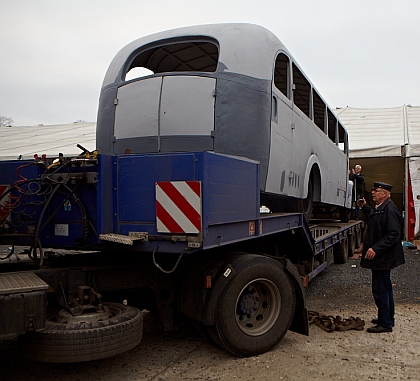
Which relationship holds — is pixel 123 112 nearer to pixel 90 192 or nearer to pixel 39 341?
pixel 90 192

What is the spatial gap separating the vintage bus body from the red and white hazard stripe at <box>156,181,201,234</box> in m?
1.33

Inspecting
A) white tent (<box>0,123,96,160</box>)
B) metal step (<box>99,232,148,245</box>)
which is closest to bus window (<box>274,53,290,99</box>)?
metal step (<box>99,232,148,245</box>)

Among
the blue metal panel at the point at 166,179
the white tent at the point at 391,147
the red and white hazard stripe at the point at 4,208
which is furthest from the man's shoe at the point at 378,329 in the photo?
the white tent at the point at 391,147

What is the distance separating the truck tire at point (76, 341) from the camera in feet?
9.78

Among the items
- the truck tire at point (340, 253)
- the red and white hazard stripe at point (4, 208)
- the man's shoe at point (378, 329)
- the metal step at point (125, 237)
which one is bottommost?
the man's shoe at point (378, 329)

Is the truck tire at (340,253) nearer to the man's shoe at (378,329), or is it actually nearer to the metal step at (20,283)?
the man's shoe at (378,329)

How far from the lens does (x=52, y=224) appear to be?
380 cm

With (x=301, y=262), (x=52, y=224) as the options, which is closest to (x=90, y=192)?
(x=52, y=224)

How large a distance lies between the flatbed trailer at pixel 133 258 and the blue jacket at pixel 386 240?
1139 millimetres

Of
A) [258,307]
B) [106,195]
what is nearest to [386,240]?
[258,307]

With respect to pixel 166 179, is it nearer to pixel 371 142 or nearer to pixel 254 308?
pixel 254 308

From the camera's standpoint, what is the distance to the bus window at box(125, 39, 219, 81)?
5.49m

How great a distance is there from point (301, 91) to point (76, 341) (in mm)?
5012

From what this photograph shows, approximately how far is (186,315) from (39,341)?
4.33 feet
